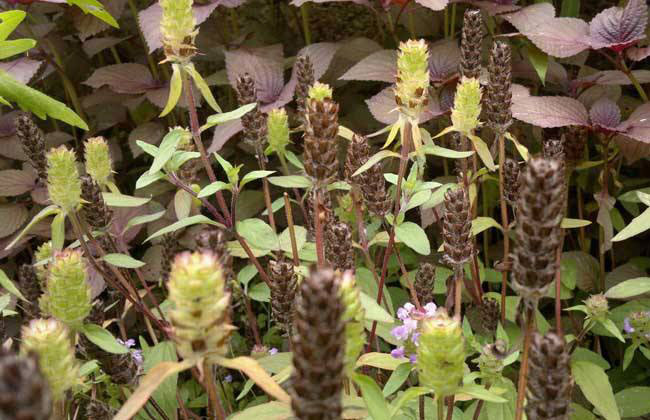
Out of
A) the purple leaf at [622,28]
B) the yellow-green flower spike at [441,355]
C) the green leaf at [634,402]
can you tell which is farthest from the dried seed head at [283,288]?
the purple leaf at [622,28]

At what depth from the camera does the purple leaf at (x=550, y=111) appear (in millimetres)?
1604

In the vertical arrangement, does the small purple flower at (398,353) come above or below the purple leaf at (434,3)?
below

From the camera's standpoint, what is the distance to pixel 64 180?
3.79 ft

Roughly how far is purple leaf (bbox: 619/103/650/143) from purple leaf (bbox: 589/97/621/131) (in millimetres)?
21

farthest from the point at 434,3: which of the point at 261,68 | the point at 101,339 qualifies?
the point at 101,339

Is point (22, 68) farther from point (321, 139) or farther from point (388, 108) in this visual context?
point (321, 139)

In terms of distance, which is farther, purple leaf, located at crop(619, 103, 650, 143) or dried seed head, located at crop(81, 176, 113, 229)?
purple leaf, located at crop(619, 103, 650, 143)

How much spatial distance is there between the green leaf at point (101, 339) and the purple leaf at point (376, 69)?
1.06m

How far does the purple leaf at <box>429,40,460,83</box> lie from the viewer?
6.19 feet

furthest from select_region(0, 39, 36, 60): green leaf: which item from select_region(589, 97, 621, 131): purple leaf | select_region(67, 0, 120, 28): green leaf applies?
select_region(589, 97, 621, 131): purple leaf

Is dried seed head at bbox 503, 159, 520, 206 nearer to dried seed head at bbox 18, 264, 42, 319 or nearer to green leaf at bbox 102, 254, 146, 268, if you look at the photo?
green leaf at bbox 102, 254, 146, 268

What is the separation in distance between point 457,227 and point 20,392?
790 mm

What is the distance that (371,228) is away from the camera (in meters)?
1.51

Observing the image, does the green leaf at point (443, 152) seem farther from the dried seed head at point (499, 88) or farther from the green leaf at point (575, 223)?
the green leaf at point (575, 223)
